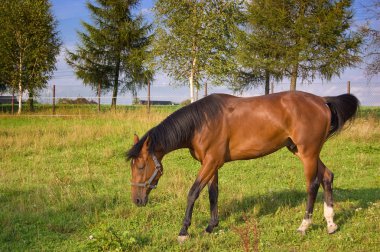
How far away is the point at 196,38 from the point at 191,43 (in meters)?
0.36

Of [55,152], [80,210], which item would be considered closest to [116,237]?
[80,210]

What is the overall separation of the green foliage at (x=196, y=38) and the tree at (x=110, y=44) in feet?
23.8

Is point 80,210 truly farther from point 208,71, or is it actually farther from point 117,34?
point 117,34

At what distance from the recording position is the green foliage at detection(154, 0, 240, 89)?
1842cm

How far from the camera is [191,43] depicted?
61.5ft

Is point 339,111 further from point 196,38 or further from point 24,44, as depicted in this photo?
point 24,44

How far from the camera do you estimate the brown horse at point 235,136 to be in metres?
4.99

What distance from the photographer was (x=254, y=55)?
75.0 feet

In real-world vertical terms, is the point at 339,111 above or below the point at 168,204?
above

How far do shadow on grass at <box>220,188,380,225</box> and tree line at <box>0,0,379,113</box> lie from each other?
468 inches

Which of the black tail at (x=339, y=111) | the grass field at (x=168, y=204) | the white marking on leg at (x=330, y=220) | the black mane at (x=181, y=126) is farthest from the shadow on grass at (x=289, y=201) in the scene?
the black mane at (x=181, y=126)

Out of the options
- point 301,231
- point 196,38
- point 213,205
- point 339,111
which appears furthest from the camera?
point 196,38

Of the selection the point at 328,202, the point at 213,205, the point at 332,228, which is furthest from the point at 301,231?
the point at 213,205

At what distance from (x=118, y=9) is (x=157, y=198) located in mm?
22654
